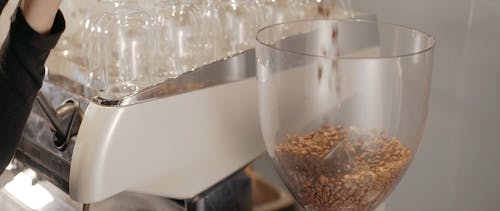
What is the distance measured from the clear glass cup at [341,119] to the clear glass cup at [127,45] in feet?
0.54

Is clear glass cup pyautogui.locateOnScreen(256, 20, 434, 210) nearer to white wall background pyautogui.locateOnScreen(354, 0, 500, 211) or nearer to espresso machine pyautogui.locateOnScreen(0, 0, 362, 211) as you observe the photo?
espresso machine pyautogui.locateOnScreen(0, 0, 362, 211)

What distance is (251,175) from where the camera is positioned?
2.85 ft

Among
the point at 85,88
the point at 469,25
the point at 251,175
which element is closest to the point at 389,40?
the point at 469,25

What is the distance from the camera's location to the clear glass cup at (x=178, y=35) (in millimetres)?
771

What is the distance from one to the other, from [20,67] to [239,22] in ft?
1.17

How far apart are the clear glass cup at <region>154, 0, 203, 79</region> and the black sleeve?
0.65 ft

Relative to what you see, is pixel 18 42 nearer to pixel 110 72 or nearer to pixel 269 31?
pixel 110 72

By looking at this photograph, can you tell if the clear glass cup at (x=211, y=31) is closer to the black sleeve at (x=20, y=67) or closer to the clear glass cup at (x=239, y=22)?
the clear glass cup at (x=239, y=22)

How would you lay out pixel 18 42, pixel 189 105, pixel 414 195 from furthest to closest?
pixel 414 195 < pixel 189 105 < pixel 18 42

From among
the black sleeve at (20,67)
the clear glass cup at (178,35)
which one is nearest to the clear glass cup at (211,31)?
the clear glass cup at (178,35)

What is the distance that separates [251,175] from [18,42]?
41 cm

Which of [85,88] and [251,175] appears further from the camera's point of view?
[251,175]

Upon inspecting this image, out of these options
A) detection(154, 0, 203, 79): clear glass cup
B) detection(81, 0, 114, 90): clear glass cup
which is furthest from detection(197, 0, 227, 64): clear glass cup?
detection(81, 0, 114, 90): clear glass cup

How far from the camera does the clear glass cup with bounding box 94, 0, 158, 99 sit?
2.39 feet
